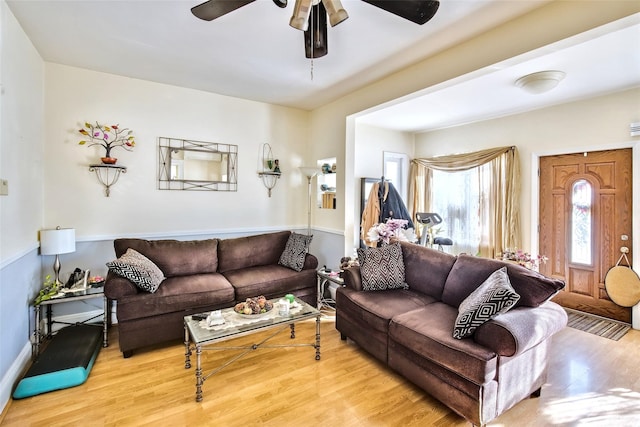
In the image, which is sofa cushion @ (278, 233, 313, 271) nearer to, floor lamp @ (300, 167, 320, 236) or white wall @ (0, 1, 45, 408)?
floor lamp @ (300, 167, 320, 236)

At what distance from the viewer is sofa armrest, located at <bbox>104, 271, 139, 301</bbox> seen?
253 cm

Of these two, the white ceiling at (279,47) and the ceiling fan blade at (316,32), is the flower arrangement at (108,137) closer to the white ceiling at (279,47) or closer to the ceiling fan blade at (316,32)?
the white ceiling at (279,47)

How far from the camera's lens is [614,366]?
248cm

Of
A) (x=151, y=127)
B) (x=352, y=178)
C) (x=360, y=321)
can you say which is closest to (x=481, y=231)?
(x=352, y=178)

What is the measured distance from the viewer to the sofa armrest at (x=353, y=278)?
2.83 metres

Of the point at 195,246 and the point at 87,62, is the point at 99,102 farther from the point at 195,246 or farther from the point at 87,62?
the point at 195,246

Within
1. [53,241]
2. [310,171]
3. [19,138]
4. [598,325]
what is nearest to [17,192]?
[19,138]

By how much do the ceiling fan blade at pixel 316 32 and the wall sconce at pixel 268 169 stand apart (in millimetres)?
2332

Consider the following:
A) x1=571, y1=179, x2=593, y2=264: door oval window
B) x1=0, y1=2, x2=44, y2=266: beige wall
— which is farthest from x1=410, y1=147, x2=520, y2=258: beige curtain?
x1=0, y1=2, x2=44, y2=266: beige wall

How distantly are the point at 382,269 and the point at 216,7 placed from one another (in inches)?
93.0

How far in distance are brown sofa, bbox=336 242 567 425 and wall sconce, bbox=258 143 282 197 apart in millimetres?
2190

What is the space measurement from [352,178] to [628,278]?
324cm

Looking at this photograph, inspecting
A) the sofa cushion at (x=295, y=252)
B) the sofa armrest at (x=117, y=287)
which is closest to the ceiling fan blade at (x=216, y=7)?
the sofa armrest at (x=117, y=287)

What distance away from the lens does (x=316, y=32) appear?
199 cm
